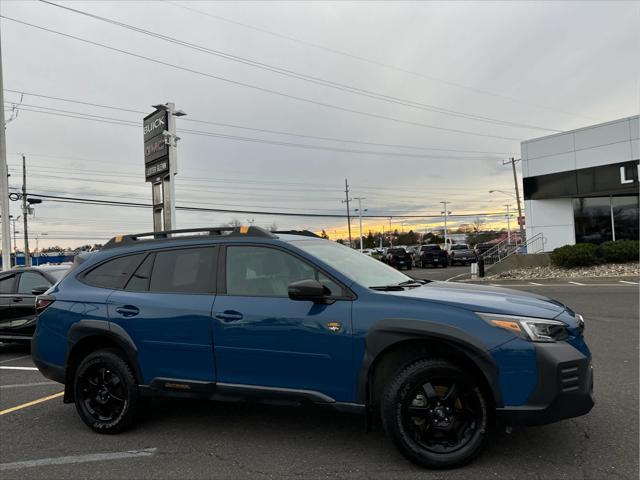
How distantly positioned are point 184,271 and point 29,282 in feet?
18.2

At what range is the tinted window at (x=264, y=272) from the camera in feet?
12.9

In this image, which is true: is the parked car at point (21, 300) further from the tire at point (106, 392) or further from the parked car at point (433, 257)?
the parked car at point (433, 257)

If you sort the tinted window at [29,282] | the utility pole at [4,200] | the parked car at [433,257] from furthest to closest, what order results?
the parked car at [433,257] < the utility pole at [4,200] < the tinted window at [29,282]

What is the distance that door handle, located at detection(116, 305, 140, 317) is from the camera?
429cm

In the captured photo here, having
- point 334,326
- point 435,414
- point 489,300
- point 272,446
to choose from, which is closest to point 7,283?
point 272,446

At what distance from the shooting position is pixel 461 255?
129 ft

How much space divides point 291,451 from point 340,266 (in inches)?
58.7

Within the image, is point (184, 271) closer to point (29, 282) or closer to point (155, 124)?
point (29, 282)

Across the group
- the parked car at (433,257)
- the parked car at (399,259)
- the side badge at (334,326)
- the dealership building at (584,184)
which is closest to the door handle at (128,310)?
the side badge at (334,326)

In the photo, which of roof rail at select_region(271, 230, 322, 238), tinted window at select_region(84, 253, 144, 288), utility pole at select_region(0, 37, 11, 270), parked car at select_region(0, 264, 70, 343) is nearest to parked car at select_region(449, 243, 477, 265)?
utility pole at select_region(0, 37, 11, 270)

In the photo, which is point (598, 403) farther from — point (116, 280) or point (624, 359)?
point (116, 280)

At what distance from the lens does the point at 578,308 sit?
36.5 feet

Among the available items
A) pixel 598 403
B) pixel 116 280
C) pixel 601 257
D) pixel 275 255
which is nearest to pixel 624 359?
pixel 598 403

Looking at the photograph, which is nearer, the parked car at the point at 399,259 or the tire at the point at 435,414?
the tire at the point at 435,414
